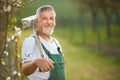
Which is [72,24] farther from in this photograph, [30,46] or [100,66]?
[30,46]

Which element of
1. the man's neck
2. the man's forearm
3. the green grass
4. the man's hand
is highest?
the man's neck

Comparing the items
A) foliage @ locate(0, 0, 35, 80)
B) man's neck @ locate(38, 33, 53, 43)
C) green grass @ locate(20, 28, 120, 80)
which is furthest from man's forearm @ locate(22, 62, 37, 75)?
green grass @ locate(20, 28, 120, 80)

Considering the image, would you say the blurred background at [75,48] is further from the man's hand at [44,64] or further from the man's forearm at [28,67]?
the man's hand at [44,64]

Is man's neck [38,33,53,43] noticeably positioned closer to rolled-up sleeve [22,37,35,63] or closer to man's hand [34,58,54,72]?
rolled-up sleeve [22,37,35,63]

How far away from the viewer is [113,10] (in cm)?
2655

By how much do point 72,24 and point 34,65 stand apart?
119 ft

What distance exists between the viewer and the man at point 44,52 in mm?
4883

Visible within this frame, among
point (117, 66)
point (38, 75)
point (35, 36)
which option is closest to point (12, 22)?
point (35, 36)

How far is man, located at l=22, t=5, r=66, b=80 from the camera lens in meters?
4.88

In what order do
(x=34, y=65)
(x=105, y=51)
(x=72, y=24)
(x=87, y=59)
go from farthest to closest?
(x=72, y=24) < (x=105, y=51) < (x=87, y=59) < (x=34, y=65)

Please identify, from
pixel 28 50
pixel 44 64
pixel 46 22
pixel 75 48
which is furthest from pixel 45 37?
pixel 75 48

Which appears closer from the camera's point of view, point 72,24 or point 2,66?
point 2,66

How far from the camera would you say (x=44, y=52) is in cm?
500

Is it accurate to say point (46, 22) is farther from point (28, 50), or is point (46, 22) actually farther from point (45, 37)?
point (28, 50)
